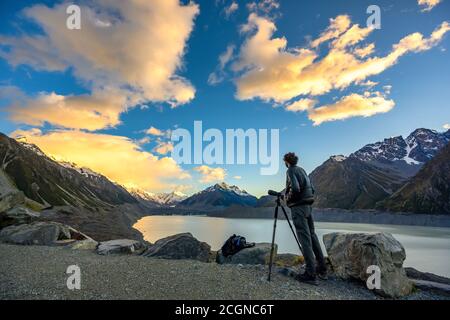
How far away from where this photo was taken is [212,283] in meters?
8.67

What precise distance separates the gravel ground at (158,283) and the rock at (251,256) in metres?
1.29

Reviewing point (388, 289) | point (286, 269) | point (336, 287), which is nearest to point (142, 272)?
point (286, 269)

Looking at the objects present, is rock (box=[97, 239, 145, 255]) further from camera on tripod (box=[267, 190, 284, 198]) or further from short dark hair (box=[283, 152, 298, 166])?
short dark hair (box=[283, 152, 298, 166])

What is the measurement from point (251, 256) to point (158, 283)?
193 inches

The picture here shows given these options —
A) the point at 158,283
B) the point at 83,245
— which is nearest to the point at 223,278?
the point at 158,283

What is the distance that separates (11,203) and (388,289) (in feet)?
91.2

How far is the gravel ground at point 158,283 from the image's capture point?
7.74 metres

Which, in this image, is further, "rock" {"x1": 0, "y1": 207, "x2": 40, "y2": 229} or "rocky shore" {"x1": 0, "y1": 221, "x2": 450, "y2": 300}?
"rock" {"x1": 0, "y1": 207, "x2": 40, "y2": 229}

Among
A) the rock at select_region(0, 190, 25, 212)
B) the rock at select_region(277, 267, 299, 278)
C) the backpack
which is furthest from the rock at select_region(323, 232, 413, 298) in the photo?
the rock at select_region(0, 190, 25, 212)

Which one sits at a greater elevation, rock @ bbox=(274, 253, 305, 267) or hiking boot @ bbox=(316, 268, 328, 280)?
hiking boot @ bbox=(316, 268, 328, 280)

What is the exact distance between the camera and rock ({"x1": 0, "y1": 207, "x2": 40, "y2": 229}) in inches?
870

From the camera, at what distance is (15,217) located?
73.9 ft

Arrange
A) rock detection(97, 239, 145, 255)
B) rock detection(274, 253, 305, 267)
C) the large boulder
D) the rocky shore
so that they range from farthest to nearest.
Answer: the large boulder < rock detection(97, 239, 145, 255) < rock detection(274, 253, 305, 267) < the rocky shore
